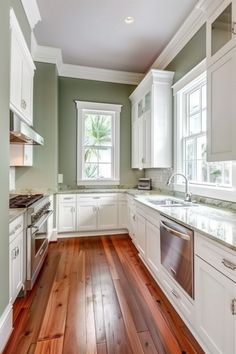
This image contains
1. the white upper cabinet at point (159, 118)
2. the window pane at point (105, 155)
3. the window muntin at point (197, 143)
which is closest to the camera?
the window muntin at point (197, 143)

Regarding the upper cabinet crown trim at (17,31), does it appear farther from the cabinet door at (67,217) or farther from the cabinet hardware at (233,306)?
the cabinet hardware at (233,306)

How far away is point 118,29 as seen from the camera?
3010 millimetres

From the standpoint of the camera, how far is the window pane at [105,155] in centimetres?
446

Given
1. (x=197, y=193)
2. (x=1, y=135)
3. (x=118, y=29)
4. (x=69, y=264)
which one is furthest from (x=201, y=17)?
(x=69, y=264)

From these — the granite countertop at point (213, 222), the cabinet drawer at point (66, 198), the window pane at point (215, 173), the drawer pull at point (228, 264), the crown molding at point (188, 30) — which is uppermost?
the crown molding at point (188, 30)

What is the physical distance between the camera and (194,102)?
290cm

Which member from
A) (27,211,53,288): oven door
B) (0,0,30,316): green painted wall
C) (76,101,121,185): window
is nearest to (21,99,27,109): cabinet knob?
(0,0,30,316): green painted wall

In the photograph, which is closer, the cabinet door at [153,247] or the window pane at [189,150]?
the cabinet door at [153,247]

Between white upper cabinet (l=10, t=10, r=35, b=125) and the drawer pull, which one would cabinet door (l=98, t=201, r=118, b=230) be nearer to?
white upper cabinet (l=10, t=10, r=35, b=125)

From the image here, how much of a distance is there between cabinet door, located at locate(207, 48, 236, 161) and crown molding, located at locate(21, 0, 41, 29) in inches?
88.5

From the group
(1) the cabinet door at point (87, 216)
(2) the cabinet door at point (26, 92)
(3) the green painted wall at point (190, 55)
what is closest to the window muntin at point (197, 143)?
(3) the green painted wall at point (190, 55)

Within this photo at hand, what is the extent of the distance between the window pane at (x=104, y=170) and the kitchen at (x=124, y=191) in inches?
0.9

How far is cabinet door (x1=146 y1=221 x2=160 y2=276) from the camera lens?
230 cm

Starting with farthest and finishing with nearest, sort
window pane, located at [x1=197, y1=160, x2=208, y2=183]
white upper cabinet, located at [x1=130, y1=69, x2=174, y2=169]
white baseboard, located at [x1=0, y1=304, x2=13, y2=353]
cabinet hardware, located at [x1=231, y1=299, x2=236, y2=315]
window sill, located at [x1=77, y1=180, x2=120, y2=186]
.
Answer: window sill, located at [x1=77, y1=180, x2=120, y2=186], white upper cabinet, located at [x1=130, y1=69, x2=174, y2=169], window pane, located at [x1=197, y1=160, x2=208, y2=183], white baseboard, located at [x1=0, y1=304, x2=13, y2=353], cabinet hardware, located at [x1=231, y1=299, x2=236, y2=315]
